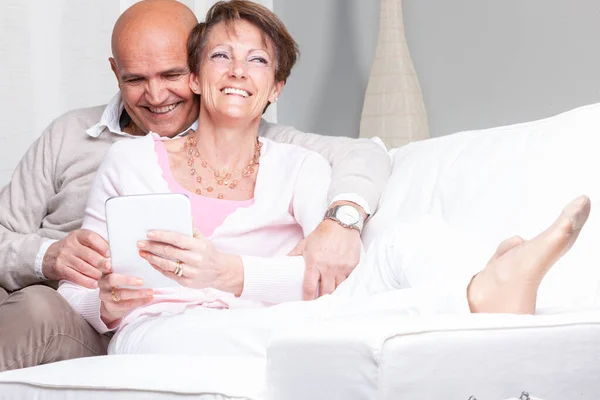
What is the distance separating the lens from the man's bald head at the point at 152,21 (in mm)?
2246

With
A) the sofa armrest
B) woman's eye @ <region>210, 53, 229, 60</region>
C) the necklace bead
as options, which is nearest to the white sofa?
the sofa armrest

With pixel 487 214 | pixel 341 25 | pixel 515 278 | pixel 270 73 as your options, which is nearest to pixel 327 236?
pixel 487 214

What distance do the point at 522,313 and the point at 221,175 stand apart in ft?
3.13

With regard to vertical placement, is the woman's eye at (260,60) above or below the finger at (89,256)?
above

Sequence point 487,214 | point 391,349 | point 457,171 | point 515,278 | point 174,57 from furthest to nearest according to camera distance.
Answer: point 174,57 < point 457,171 < point 487,214 < point 515,278 < point 391,349

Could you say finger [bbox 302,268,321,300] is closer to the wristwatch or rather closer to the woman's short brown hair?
the wristwatch

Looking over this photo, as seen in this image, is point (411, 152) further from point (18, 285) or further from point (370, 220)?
point (18, 285)

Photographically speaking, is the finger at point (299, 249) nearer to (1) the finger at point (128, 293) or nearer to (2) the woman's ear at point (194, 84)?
(1) the finger at point (128, 293)

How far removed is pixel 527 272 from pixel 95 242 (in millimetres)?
935

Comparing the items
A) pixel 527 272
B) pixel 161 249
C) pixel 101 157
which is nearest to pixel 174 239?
pixel 161 249

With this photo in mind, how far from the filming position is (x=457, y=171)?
1943mm

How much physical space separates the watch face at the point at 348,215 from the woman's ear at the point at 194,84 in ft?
1.61

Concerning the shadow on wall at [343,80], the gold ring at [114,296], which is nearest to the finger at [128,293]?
the gold ring at [114,296]

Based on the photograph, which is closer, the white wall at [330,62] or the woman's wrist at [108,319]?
the woman's wrist at [108,319]
